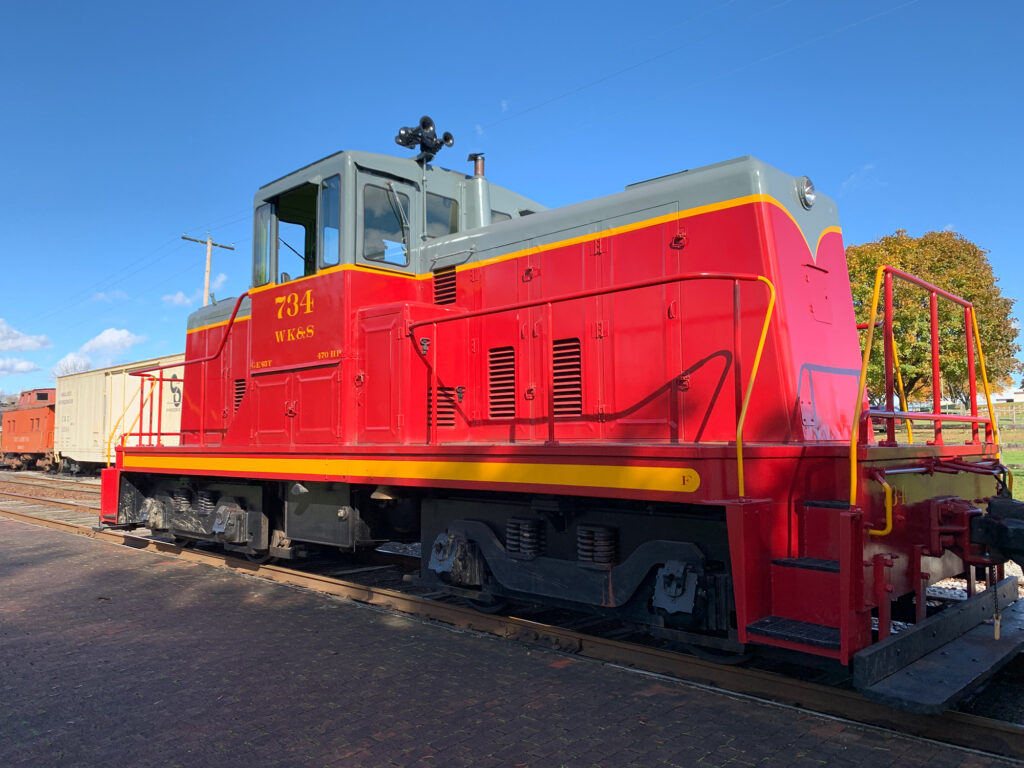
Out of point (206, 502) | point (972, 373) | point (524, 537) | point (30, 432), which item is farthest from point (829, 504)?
point (30, 432)

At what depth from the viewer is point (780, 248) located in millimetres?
4465

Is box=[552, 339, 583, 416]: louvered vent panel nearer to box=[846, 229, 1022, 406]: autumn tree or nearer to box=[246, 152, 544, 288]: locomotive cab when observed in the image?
box=[246, 152, 544, 288]: locomotive cab

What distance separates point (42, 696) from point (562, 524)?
10.2 ft

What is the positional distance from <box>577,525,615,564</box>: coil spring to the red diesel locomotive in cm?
2

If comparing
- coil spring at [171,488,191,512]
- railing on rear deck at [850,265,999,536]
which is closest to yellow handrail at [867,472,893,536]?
→ railing on rear deck at [850,265,999,536]

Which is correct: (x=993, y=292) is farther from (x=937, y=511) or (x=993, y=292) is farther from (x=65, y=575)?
(x=65, y=575)

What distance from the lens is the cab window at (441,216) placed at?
6.50 m

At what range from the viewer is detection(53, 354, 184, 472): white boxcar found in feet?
64.2

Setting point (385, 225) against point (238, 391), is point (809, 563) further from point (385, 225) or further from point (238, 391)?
point (238, 391)

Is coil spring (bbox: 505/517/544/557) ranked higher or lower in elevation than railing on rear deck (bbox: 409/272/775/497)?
lower

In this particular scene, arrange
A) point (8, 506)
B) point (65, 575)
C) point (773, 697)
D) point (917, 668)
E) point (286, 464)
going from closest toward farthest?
point (917, 668) → point (773, 697) → point (286, 464) → point (65, 575) → point (8, 506)

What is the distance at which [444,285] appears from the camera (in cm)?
621

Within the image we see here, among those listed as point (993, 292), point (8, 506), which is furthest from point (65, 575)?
point (993, 292)

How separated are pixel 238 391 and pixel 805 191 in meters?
5.76
